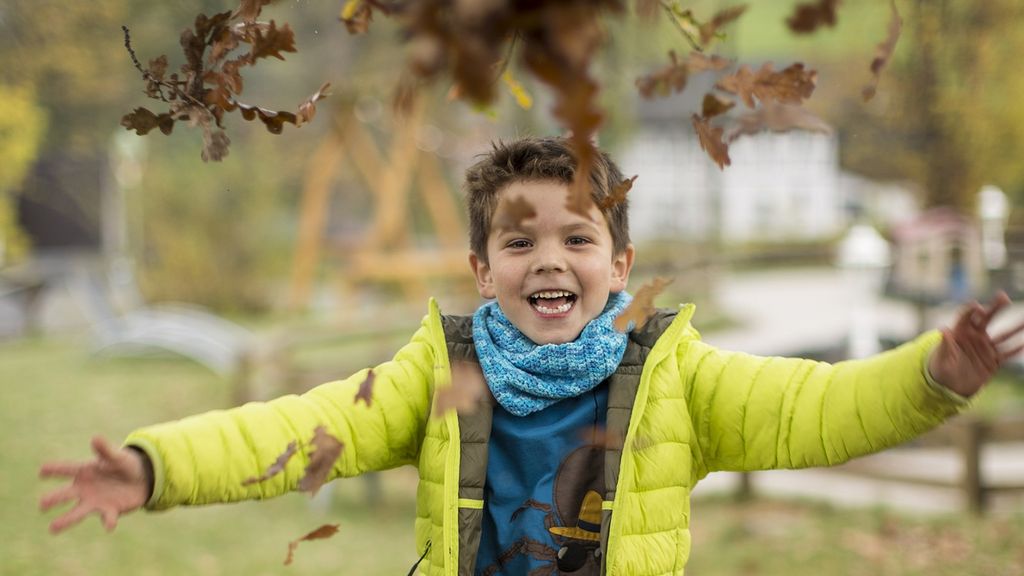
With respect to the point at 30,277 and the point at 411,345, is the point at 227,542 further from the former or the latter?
the point at 30,277

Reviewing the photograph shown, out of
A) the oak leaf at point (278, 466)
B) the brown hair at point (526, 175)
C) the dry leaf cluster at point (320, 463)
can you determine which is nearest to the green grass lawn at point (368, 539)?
the brown hair at point (526, 175)

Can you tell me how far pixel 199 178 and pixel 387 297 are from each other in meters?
4.26

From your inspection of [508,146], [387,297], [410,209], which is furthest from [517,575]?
[410,209]

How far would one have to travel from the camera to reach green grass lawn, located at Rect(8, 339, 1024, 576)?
215 inches

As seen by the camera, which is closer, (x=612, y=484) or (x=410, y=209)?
(x=612, y=484)

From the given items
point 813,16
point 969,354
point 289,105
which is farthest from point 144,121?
point 289,105

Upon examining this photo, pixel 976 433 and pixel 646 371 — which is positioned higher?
pixel 646 371

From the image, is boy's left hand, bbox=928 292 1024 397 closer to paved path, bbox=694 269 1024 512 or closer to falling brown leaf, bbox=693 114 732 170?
falling brown leaf, bbox=693 114 732 170

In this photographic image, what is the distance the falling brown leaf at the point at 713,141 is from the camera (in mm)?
1627

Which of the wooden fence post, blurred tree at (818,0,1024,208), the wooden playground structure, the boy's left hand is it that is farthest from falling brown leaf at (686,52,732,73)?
the wooden playground structure

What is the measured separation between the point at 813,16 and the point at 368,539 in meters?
5.57

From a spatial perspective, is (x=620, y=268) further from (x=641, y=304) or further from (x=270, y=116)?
(x=270, y=116)

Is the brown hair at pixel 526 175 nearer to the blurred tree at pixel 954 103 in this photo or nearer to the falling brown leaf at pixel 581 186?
the falling brown leaf at pixel 581 186

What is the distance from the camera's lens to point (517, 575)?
2.06 m
